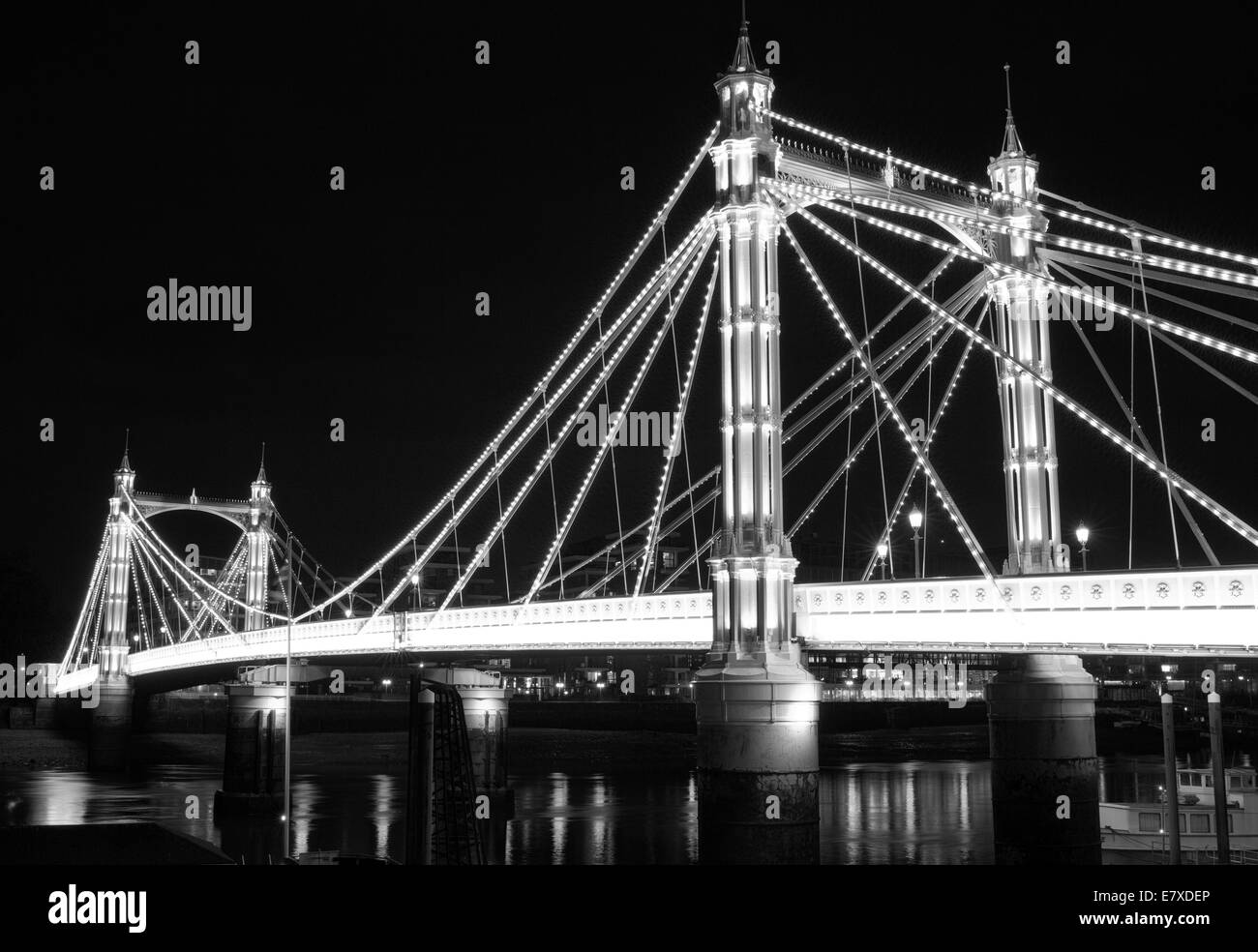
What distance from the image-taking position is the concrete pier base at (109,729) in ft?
225

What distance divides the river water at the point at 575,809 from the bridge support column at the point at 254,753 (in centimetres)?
100

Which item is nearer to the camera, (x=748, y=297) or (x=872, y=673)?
(x=748, y=297)

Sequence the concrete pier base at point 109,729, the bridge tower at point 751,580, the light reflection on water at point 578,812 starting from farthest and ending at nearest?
the concrete pier base at point 109,729
the light reflection on water at point 578,812
the bridge tower at point 751,580

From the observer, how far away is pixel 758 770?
25.5m

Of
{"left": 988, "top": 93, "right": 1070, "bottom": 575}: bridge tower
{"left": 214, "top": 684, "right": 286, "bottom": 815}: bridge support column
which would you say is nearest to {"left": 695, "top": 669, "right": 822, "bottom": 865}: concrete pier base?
{"left": 988, "top": 93, "right": 1070, "bottom": 575}: bridge tower

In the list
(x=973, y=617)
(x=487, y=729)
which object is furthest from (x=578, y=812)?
(x=973, y=617)

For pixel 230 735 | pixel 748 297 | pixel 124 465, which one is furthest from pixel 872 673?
pixel 748 297

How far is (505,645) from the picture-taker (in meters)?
38.8

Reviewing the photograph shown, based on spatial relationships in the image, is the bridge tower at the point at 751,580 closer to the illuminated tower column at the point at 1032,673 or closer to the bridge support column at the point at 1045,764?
the illuminated tower column at the point at 1032,673

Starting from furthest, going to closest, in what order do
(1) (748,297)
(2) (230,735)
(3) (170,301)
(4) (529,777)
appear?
(4) (529,777)
(2) (230,735)
(3) (170,301)
(1) (748,297)

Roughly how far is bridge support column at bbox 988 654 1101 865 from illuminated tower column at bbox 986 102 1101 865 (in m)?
0.02

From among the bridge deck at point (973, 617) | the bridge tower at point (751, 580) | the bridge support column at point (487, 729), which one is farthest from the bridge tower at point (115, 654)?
the bridge tower at point (751, 580)
